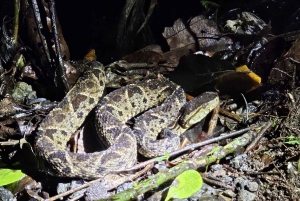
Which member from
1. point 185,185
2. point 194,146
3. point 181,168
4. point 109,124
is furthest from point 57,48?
point 185,185

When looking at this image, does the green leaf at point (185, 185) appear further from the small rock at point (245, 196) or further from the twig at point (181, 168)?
the small rock at point (245, 196)

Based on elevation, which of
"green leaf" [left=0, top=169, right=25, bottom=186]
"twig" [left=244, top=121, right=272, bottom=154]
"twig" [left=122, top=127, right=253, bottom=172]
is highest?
"green leaf" [left=0, top=169, right=25, bottom=186]

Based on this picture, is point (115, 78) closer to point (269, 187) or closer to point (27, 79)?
point (27, 79)

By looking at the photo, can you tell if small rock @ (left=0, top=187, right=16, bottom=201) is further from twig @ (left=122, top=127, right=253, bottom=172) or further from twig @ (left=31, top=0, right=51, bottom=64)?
twig @ (left=31, top=0, right=51, bottom=64)

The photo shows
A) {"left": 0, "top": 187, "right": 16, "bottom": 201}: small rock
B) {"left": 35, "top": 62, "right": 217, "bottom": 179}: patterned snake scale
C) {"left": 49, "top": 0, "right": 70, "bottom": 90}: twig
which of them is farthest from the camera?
{"left": 49, "top": 0, "right": 70, "bottom": 90}: twig

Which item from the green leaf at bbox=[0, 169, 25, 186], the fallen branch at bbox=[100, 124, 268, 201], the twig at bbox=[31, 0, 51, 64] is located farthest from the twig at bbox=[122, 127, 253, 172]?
the twig at bbox=[31, 0, 51, 64]

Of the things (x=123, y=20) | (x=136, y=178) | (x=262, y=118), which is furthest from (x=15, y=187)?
(x=262, y=118)

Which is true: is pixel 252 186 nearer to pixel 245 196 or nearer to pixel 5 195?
pixel 245 196
